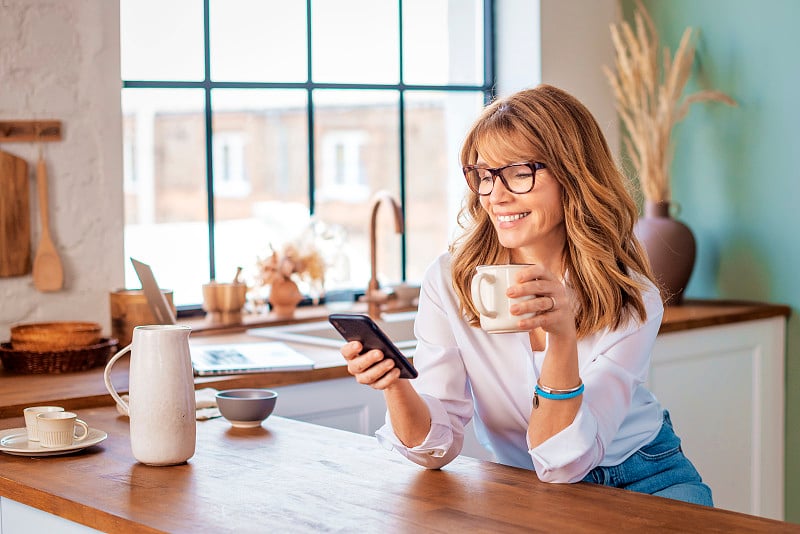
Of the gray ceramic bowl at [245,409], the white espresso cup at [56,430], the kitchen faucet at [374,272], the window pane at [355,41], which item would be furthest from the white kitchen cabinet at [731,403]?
the white espresso cup at [56,430]

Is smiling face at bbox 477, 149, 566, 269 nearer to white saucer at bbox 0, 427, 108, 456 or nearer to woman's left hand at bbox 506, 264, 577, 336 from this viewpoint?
woman's left hand at bbox 506, 264, 577, 336

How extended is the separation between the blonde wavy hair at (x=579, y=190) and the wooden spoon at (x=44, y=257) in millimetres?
1438

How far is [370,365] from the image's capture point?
1.78m

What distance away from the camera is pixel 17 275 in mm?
3051

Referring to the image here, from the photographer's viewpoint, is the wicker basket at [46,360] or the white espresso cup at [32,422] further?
the wicker basket at [46,360]

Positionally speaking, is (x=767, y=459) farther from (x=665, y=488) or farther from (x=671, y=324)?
(x=665, y=488)

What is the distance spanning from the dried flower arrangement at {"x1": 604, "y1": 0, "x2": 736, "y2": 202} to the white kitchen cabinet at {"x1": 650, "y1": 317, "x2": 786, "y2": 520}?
0.61m

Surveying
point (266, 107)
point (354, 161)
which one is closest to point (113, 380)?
point (266, 107)

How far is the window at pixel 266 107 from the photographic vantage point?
3.60 m

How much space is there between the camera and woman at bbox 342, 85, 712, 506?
77.2 inches

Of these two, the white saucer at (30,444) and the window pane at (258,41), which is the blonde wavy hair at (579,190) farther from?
the window pane at (258,41)

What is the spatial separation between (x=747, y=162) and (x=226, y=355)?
7.01 ft

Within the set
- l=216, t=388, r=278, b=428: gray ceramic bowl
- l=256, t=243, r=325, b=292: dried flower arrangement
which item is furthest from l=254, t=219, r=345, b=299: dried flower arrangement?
l=216, t=388, r=278, b=428: gray ceramic bowl

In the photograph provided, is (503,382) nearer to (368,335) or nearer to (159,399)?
(368,335)
